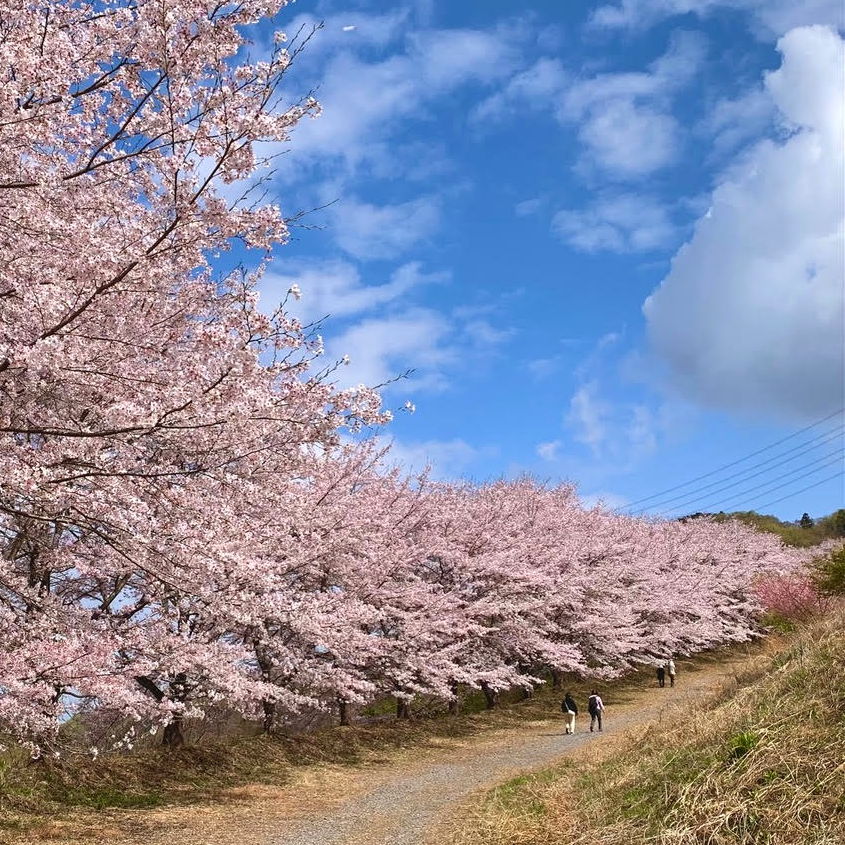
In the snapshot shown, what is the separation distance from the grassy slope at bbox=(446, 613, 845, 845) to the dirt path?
1862 millimetres

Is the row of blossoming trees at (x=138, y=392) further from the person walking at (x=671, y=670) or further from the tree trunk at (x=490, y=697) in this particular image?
the person walking at (x=671, y=670)

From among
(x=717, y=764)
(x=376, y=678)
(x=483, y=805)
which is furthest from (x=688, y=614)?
(x=717, y=764)

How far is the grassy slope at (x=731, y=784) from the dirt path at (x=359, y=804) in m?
1.86

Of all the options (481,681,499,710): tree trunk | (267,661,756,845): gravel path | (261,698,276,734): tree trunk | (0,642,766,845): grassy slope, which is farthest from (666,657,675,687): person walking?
(261,698,276,734): tree trunk

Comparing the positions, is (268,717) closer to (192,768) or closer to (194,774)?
(192,768)

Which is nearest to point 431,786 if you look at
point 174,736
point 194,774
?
point 194,774

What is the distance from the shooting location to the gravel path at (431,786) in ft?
36.0

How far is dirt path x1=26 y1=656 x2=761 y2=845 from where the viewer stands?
35.4 feet

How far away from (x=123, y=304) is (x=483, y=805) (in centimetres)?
951

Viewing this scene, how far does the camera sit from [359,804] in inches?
524

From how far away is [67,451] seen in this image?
779cm

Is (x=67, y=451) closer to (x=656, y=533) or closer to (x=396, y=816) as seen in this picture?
(x=396, y=816)

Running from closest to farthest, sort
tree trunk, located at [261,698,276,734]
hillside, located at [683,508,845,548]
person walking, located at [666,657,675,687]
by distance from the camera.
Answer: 1. tree trunk, located at [261,698,276,734]
2. person walking, located at [666,657,675,687]
3. hillside, located at [683,508,845,548]

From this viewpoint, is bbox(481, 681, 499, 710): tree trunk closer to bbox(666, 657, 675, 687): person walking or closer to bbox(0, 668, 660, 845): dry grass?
bbox(0, 668, 660, 845): dry grass
